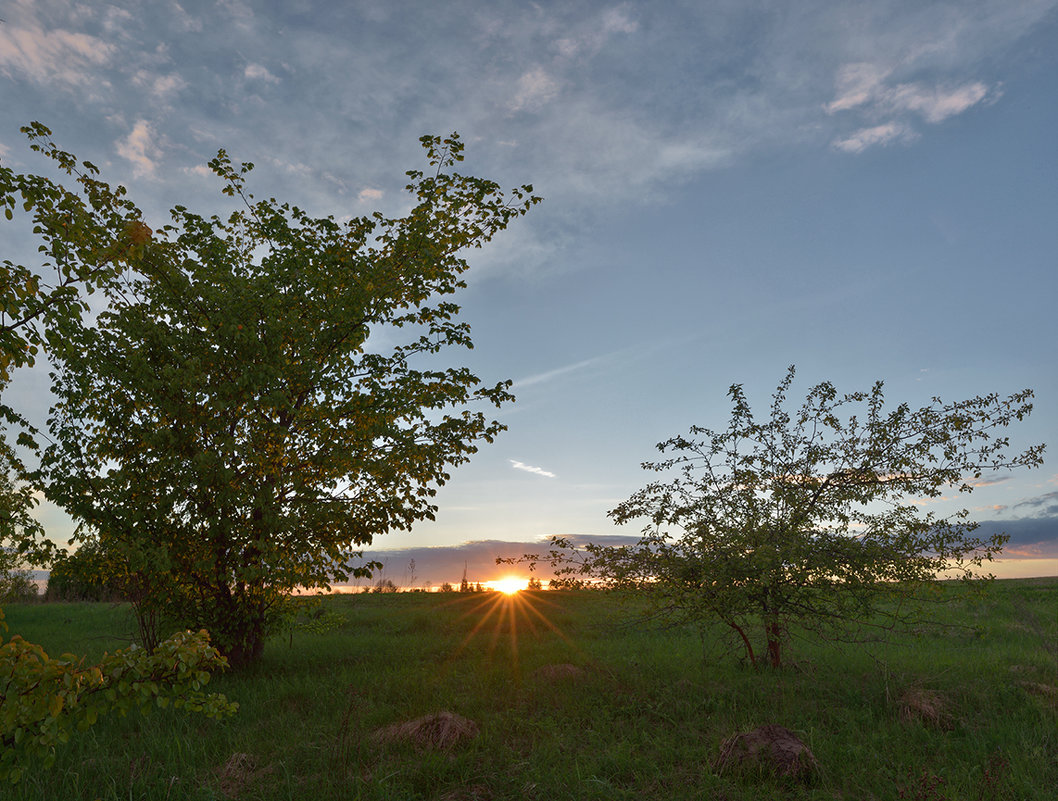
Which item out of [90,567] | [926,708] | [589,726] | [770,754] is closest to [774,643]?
[926,708]

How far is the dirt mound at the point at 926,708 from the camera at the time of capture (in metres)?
8.43

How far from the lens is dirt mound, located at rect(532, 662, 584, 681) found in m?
10.7

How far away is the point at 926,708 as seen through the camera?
28.1ft

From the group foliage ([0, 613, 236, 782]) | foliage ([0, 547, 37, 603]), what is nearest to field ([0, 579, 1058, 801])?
foliage ([0, 613, 236, 782])

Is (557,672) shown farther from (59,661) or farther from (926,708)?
(59,661)

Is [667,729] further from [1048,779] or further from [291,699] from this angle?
[291,699]

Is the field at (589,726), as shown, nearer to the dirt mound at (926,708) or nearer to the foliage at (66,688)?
the dirt mound at (926,708)

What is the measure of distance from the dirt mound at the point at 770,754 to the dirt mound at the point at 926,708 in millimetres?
2423

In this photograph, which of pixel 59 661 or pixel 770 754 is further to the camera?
pixel 770 754

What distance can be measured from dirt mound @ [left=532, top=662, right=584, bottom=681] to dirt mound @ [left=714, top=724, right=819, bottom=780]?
388cm

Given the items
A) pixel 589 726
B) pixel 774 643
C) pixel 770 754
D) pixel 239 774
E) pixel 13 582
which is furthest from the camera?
pixel 13 582

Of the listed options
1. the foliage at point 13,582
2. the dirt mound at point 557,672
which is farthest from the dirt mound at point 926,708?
the foliage at point 13,582

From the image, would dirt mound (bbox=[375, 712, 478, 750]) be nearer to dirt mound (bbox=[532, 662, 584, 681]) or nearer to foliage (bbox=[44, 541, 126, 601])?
dirt mound (bbox=[532, 662, 584, 681])

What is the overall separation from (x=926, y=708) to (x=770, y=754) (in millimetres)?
3232
